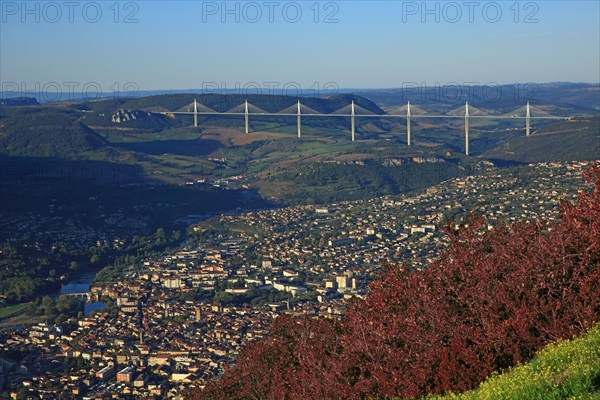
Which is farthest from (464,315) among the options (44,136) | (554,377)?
(44,136)

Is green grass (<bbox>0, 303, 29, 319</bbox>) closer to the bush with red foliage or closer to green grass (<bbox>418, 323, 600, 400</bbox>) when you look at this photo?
the bush with red foliage

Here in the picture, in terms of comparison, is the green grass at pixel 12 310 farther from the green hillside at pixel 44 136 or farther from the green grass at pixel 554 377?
the green hillside at pixel 44 136

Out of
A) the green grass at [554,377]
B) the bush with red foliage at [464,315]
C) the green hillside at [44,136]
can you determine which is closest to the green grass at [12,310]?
the bush with red foliage at [464,315]

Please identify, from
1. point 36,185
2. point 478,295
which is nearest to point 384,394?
point 478,295

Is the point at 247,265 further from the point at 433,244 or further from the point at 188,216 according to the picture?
the point at 188,216

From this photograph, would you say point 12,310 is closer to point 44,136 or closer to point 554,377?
point 554,377
